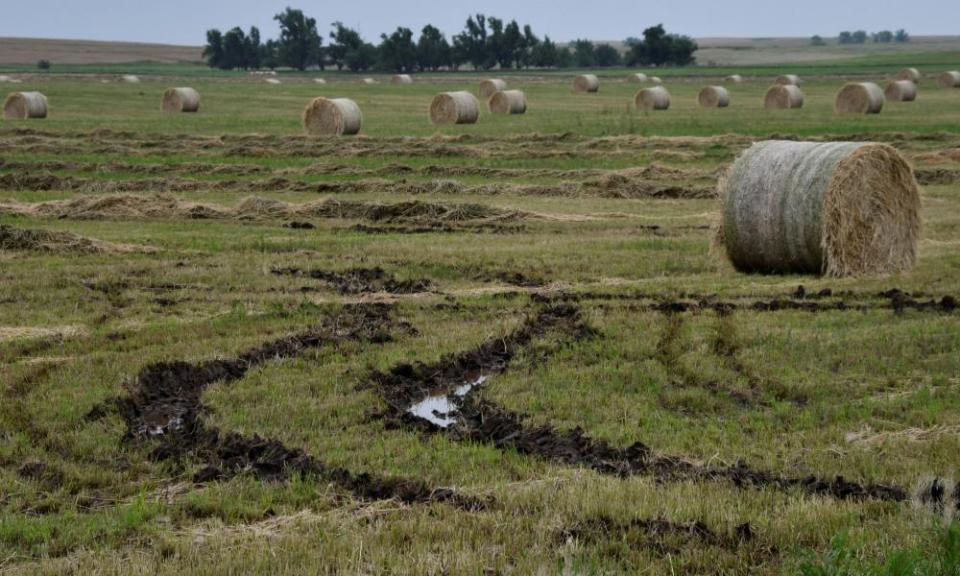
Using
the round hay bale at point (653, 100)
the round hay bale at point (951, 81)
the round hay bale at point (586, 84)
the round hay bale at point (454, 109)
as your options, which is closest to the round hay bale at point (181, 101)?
the round hay bale at point (454, 109)

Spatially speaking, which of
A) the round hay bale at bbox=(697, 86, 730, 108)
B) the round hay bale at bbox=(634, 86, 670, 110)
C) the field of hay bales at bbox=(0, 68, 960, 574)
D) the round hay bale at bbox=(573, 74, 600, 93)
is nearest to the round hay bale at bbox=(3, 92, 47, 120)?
the round hay bale at bbox=(634, 86, 670, 110)

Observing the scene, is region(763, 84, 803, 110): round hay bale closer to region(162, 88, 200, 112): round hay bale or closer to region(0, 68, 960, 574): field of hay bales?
region(162, 88, 200, 112): round hay bale

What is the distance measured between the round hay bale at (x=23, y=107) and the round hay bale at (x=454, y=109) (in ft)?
47.1

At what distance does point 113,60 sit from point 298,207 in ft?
464

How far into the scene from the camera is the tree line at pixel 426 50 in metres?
129

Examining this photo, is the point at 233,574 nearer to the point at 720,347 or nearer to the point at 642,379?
the point at 642,379

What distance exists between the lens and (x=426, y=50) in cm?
12975

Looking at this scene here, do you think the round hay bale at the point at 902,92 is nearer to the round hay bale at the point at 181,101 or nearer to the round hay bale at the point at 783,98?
the round hay bale at the point at 783,98

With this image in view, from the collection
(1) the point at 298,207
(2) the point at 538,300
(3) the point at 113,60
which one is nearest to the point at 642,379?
(2) the point at 538,300

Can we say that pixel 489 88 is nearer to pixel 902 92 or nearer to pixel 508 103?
pixel 508 103

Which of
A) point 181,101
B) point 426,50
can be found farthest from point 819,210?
point 426,50

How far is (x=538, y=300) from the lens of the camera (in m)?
14.0

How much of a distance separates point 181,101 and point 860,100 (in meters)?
27.4

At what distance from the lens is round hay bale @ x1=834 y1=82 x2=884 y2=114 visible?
45.8m
